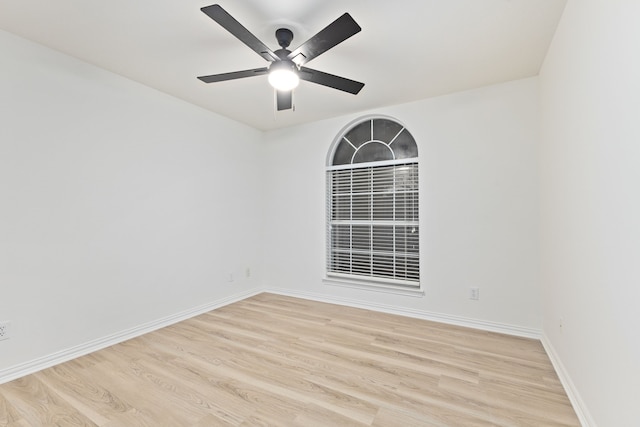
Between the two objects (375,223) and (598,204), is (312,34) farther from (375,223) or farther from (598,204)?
(375,223)

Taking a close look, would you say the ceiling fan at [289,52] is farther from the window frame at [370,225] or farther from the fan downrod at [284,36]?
the window frame at [370,225]

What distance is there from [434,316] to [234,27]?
320cm

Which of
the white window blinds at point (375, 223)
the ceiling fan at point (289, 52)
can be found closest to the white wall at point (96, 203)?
the ceiling fan at point (289, 52)

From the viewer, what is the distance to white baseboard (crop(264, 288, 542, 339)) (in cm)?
277

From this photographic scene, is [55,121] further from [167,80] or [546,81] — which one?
[546,81]

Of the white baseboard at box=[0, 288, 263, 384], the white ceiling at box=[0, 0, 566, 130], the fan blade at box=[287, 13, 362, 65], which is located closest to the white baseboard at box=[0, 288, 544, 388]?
the white baseboard at box=[0, 288, 263, 384]

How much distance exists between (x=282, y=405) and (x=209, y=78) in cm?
229

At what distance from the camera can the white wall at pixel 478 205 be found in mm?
2777

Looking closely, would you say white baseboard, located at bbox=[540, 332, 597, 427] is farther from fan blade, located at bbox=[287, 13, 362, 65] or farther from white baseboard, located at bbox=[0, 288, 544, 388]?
fan blade, located at bbox=[287, 13, 362, 65]

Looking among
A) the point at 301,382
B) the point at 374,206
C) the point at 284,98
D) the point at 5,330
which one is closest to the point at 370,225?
the point at 374,206

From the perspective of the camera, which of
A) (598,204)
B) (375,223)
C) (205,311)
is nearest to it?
(598,204)

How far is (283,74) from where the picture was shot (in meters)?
2.00

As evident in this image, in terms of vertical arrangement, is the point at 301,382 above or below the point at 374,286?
below

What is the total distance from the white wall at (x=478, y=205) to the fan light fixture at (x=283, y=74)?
1800 millimetres
